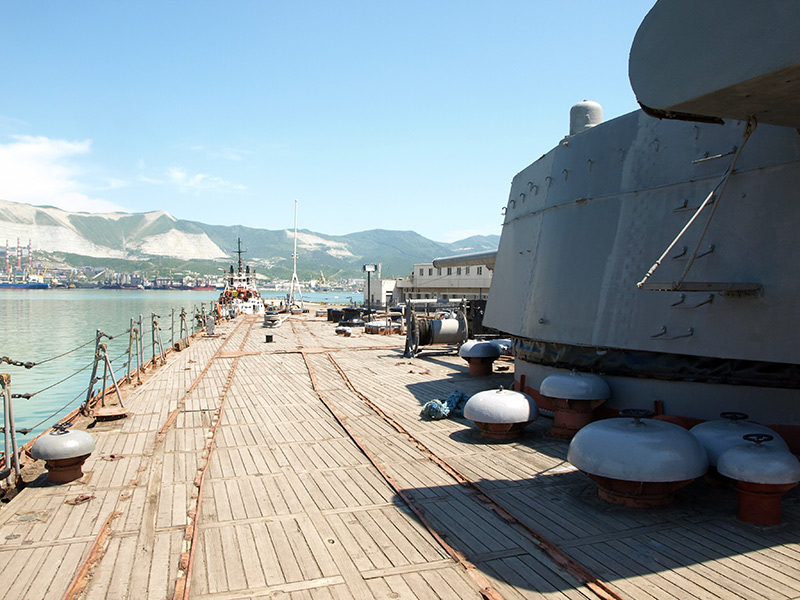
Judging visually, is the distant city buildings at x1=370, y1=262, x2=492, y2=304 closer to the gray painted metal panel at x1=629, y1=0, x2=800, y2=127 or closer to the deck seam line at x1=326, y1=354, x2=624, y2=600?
the deck seam line at x1=326, y1=354, x2=624, y2=600

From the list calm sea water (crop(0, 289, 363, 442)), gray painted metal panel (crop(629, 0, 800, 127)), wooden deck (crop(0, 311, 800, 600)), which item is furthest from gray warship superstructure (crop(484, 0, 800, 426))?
calm sea water (crop(0, 289, 363, 442))

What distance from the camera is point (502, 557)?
438 centimetres

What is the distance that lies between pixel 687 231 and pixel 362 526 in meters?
4.68

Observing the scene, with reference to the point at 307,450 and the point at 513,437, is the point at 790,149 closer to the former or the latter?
the point at 513,437

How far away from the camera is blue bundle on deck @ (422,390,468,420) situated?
9281 mm

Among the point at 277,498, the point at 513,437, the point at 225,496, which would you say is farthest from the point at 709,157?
the point at 225,496

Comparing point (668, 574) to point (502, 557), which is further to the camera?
point (502, 557)

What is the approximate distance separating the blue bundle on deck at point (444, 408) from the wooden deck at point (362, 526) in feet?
1.39

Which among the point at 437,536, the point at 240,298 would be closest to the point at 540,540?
the point at 437,536

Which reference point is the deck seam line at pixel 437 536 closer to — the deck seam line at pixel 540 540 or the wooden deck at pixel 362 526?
the wooden deck at pixel 362 526

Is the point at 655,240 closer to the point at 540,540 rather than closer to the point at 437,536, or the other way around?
the point at 540,540

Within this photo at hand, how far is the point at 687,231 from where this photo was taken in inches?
257

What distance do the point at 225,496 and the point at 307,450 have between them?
182 centimetres

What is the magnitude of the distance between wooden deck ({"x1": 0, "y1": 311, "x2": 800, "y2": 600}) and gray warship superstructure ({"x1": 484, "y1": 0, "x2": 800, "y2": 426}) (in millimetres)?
1265
